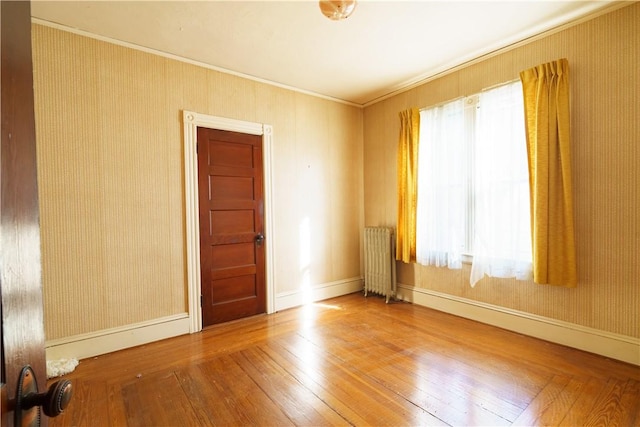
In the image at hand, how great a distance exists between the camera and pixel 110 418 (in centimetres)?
179

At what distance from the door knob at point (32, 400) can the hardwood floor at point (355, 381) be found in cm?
147

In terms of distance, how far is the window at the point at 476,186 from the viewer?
9.19ft

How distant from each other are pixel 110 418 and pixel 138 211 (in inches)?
65.1

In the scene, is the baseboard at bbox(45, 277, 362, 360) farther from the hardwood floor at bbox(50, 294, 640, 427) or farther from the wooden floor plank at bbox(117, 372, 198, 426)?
the wooden floor plank at bbox(117, 372, 198, 426)

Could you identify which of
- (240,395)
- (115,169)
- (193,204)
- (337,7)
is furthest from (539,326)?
(115,169)

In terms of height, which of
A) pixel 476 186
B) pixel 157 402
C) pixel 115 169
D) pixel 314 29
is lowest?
pixel 157 402

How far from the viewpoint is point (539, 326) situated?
9.03ft

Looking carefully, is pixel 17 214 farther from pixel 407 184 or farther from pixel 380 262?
pixel 380 262

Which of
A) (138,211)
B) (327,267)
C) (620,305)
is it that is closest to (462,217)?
(620,305)

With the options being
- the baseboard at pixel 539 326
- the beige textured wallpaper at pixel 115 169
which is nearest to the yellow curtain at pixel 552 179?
the baseboard at pixel 539 326

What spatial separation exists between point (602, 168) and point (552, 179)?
13.1 inches

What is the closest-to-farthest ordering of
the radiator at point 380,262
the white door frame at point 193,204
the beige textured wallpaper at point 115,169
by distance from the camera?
the beige textured wallpaper at point 115,169 → the white door frame at point 193,204 → the radiator at point 380,262

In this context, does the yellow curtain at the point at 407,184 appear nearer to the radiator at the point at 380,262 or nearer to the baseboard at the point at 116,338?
the radiator at the point at 380,262

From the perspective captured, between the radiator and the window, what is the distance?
0.41m
